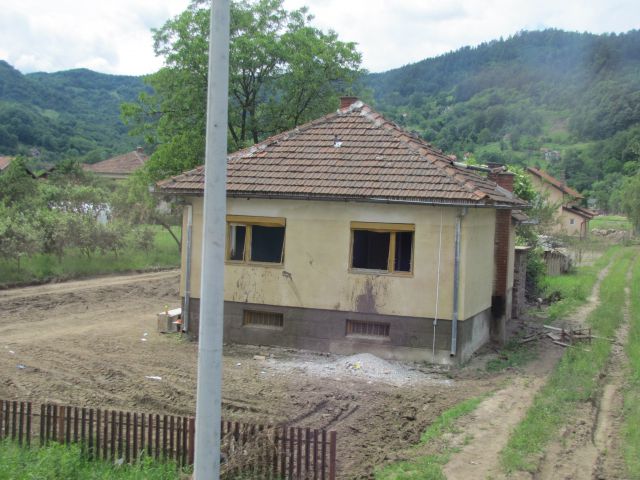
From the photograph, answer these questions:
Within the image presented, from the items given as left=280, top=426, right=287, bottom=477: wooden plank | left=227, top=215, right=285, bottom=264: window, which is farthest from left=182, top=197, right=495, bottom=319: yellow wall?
left=280, top=426, right=287, bottom=477: wooden plank

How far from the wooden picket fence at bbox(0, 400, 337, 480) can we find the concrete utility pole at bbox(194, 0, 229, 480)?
2065mm

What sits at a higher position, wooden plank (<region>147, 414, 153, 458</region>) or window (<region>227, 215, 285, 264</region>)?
window (<region>227, 215, 285, 264</region>)

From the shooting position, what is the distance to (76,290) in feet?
79.7

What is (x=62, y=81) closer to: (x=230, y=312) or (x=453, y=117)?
(x=453, y=117)

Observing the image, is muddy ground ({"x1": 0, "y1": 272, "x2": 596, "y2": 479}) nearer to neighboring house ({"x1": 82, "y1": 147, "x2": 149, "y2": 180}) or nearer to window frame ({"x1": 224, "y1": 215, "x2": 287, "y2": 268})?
window frame ({"x1": 224, "y1": 215, "x2": 287, "y2": 268})

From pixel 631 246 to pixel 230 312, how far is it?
57.0m

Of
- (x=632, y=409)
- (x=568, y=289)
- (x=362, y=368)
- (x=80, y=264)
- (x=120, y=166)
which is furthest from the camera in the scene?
(x=120, y=166)

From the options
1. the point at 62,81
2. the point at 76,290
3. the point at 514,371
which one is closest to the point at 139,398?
the point at 514,371

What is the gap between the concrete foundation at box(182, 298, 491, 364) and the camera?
15109mm

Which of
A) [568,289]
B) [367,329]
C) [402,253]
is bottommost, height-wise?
[367,329]

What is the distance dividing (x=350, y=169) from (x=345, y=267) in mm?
2332

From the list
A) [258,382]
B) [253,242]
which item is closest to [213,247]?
[258,382]

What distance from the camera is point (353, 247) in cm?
1585

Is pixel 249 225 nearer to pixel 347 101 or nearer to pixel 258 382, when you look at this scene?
pixel 258 382
